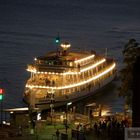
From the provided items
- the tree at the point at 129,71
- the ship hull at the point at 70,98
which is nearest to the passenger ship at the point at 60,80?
the ship hull at the point at 70,98

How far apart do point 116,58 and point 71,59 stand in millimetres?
19624

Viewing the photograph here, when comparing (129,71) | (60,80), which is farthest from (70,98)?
(129,71)

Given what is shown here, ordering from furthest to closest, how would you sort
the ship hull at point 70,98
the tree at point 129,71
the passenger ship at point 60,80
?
the passenger ship at point 60,80
the ship hull at point 70,98
the tree at point 129,71

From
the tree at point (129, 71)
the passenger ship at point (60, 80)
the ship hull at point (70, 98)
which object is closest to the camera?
the tree at point (129, 71)

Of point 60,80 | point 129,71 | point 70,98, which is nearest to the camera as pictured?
point 129,71

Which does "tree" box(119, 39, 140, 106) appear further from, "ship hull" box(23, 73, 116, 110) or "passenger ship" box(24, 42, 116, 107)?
"ship hull" box(23, 73, 116, 110)

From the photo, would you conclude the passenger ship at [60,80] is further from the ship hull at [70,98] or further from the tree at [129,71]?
the tree at [129,71]

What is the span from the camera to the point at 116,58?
63.7 metres

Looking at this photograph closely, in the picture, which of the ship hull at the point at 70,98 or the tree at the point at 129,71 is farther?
the ship hull at the point at 70,98

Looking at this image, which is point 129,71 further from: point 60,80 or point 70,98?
point 60,80

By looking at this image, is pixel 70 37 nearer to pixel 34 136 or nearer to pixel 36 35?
pixel 36 35

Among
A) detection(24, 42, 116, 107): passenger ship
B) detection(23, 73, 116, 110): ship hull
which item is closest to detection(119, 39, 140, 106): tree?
detection(24, 42, 116, 107): passenger ship

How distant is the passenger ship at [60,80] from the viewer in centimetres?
4108

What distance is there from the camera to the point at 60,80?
1706 inches
